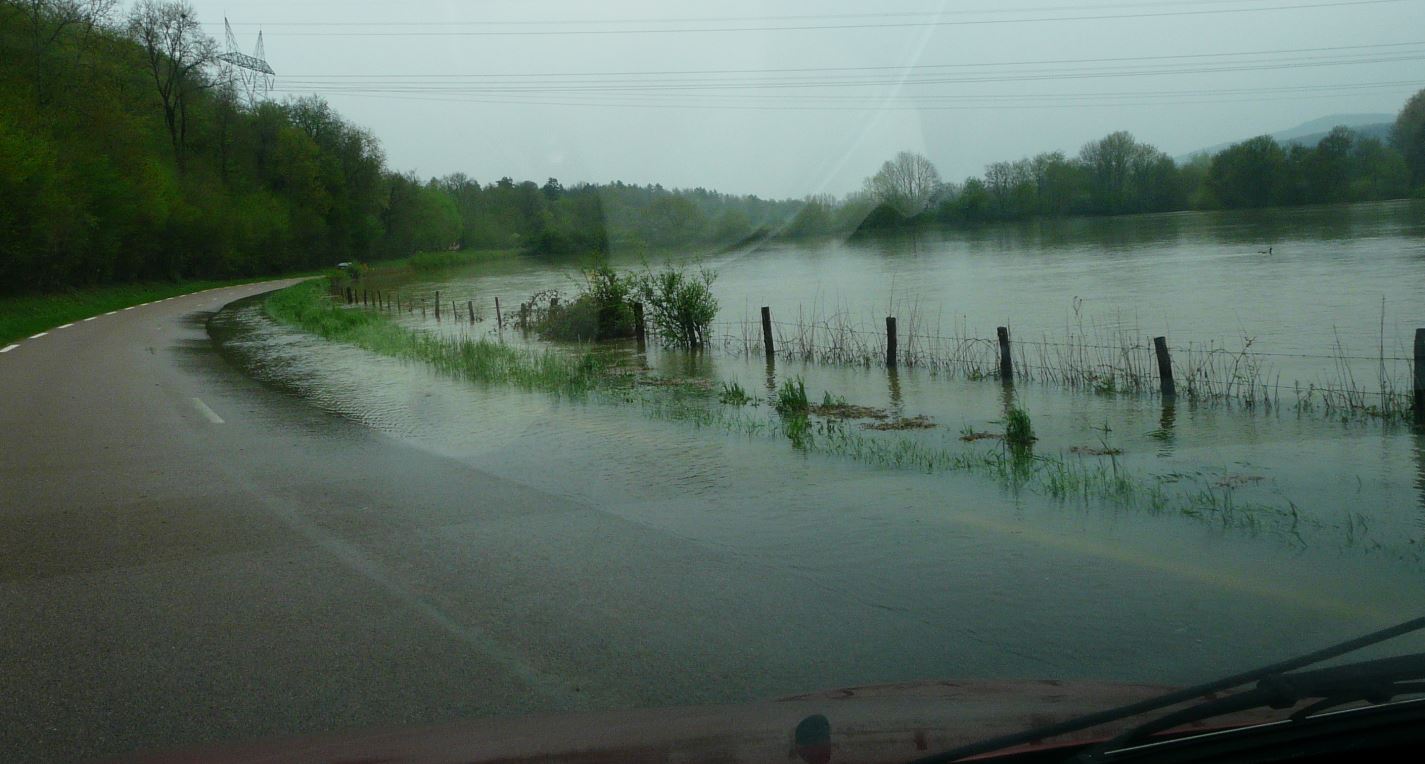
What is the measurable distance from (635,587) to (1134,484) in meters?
5.07

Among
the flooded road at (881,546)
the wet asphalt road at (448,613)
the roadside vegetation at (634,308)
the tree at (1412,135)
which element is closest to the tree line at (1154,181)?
the tree at (1412,135)

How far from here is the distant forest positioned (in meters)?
35.1

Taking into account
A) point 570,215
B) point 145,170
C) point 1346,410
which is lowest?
point 1346,410

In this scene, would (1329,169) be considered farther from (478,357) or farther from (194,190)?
(194,190)

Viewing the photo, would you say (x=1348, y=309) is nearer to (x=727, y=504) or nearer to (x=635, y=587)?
(x=727, y=504)

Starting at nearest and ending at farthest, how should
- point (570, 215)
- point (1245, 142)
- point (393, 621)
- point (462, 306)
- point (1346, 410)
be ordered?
point (393, 621) → point (1346, 410) → point (570, 215) → point (462, 306) → point (1245, 142)

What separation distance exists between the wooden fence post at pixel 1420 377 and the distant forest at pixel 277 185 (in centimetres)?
1928

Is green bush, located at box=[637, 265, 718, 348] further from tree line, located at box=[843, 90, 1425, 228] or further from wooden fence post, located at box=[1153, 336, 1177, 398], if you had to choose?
wooden fence post, located at box=[1153, 336, 1177, 398]

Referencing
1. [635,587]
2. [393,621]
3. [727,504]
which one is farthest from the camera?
[727,504]

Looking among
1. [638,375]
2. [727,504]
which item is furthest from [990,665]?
[638,375]

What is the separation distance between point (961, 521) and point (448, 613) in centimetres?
383

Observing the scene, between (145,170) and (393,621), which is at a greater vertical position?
(145,170)

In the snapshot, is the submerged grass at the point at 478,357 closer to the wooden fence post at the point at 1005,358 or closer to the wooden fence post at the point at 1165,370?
the wooden fence post at the point at 1005,358

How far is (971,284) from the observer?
148 feet
